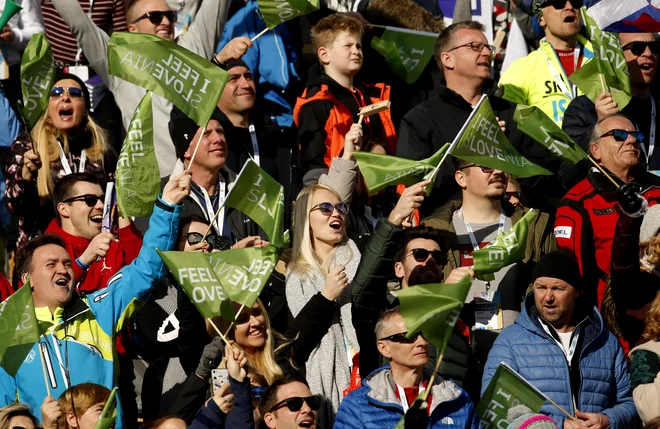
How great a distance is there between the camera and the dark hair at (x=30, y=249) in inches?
372

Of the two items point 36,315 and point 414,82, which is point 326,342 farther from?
point 414,82

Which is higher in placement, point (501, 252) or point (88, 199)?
point (501, 252)

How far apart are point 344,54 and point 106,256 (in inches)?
100

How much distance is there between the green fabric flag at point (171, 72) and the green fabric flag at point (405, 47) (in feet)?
9.81

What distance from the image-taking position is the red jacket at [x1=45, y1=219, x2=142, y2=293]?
10.3 metres

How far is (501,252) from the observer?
371 inches

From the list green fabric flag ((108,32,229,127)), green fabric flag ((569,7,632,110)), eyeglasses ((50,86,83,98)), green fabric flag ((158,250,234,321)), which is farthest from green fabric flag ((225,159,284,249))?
green fabric flag ((569,7,632,110))

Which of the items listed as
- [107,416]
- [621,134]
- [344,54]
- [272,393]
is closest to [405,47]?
[344,54]

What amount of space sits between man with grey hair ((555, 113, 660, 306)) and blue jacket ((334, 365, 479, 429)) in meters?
1.60

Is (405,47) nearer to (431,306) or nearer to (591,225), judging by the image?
(591,225)

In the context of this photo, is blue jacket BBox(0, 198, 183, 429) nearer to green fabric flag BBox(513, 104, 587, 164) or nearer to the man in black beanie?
the man in black beanie

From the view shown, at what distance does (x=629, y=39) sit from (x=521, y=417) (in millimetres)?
4329

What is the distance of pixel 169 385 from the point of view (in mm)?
9555

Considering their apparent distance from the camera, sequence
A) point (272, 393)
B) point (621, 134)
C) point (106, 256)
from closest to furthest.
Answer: point (272, 393)
point (106, 256)
point (621, 134)
